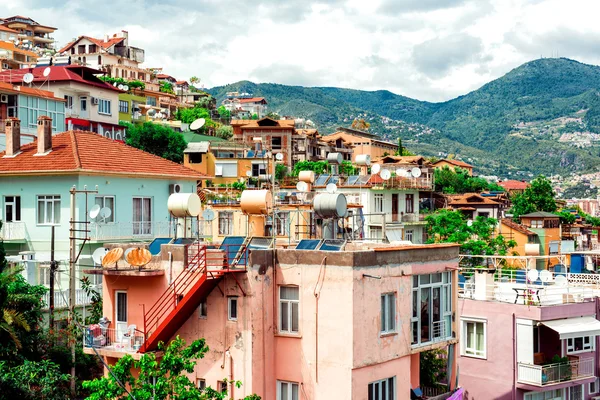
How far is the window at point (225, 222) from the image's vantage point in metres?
55.1

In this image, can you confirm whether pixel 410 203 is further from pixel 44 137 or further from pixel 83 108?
pixel 44 137

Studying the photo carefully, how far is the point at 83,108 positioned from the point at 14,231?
3734cm

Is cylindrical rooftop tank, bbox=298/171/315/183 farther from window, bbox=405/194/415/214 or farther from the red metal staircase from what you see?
the red metal staircase

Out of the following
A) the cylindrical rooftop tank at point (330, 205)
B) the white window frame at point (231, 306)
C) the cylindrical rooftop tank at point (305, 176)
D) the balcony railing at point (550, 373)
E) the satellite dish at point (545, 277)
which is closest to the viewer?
the white window frame at point (231, 306)

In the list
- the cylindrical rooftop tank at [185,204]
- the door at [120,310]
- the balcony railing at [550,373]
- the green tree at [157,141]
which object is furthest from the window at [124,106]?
the door at [120,310]

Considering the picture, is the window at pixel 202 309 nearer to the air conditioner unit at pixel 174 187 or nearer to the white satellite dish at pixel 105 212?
the white satellite dish at pixel 105 212

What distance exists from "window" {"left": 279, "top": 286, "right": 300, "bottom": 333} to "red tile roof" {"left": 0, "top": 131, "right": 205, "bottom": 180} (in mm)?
16237

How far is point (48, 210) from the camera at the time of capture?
→ 36781 millimetres

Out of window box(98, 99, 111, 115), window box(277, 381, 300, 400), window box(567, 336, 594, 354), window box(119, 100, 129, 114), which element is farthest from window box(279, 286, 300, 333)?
window box(119, 100, 129, 114)

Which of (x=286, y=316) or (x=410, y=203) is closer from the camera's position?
(x=286, y=316)

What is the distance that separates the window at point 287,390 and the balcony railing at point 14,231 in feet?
63.4

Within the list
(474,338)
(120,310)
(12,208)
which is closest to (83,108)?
(12,208)

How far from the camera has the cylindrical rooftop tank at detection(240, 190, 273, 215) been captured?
983 inches

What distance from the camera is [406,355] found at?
23797 millimetres
